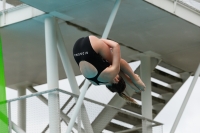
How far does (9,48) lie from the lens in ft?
68.9

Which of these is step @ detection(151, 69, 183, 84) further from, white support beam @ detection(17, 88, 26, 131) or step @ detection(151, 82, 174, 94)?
white support beam @ detection(17, 88, 26, 131)

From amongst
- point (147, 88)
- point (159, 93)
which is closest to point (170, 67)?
point (147, 88)

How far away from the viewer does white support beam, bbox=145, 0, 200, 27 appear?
18.4 m

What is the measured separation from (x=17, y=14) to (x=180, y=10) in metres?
4.34

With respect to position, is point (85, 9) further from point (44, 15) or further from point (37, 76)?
point (37, 76)

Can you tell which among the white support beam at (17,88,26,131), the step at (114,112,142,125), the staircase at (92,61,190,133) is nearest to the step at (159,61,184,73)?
the staircase at (92,61,190,133)

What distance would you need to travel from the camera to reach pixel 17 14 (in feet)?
61.6

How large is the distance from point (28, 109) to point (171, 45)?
5431 mm

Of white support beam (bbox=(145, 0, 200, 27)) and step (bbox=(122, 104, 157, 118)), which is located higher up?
white support beam (bbox=(145, 0, 200, 27))

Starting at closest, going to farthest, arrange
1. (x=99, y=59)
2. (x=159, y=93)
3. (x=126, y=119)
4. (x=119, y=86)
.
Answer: (x=99, y=59) < (x=119, y=86) < (x=126, y=119) < (x=159, y=93)

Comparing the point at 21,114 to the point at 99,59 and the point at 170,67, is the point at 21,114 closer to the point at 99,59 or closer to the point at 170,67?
the point at 170,67

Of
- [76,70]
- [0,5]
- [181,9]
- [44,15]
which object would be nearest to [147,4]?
[181,9]

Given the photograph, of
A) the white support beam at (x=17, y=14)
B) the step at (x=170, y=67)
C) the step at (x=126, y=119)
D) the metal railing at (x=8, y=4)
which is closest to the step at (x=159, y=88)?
the step at (x=170, y=67)

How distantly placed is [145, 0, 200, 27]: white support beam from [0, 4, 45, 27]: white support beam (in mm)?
3046
